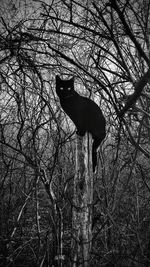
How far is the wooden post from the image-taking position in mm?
1210

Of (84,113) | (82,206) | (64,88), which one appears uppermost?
(64,88)

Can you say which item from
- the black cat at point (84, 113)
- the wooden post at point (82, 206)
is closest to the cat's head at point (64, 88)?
the black cat at point (84, 113)

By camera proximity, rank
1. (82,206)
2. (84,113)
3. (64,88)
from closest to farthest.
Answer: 1. (82,206)
2. (84,113)
3. (64,88)

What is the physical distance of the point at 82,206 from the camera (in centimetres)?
124

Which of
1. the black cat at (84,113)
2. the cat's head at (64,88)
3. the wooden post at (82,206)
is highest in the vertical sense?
the cat's head at (64,88)

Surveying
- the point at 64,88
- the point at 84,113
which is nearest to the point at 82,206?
the point at 84,113

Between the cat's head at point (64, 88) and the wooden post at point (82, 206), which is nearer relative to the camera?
the wooden post at point (82, 206)

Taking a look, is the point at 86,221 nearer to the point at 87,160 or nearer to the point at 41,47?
the point at 87,160

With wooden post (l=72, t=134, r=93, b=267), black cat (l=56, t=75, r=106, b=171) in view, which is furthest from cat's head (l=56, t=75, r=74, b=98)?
wooden post (l=72, t=134, r=93, b=267)

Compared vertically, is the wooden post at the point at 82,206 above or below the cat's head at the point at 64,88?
below

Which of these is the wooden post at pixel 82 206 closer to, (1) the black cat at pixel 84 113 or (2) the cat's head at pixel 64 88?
(1) the black cat at pixel 84 113

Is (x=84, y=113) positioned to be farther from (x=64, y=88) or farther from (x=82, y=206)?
(x=82, y=206)

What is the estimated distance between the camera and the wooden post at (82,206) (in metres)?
1.21

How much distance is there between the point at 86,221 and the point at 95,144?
60cm
